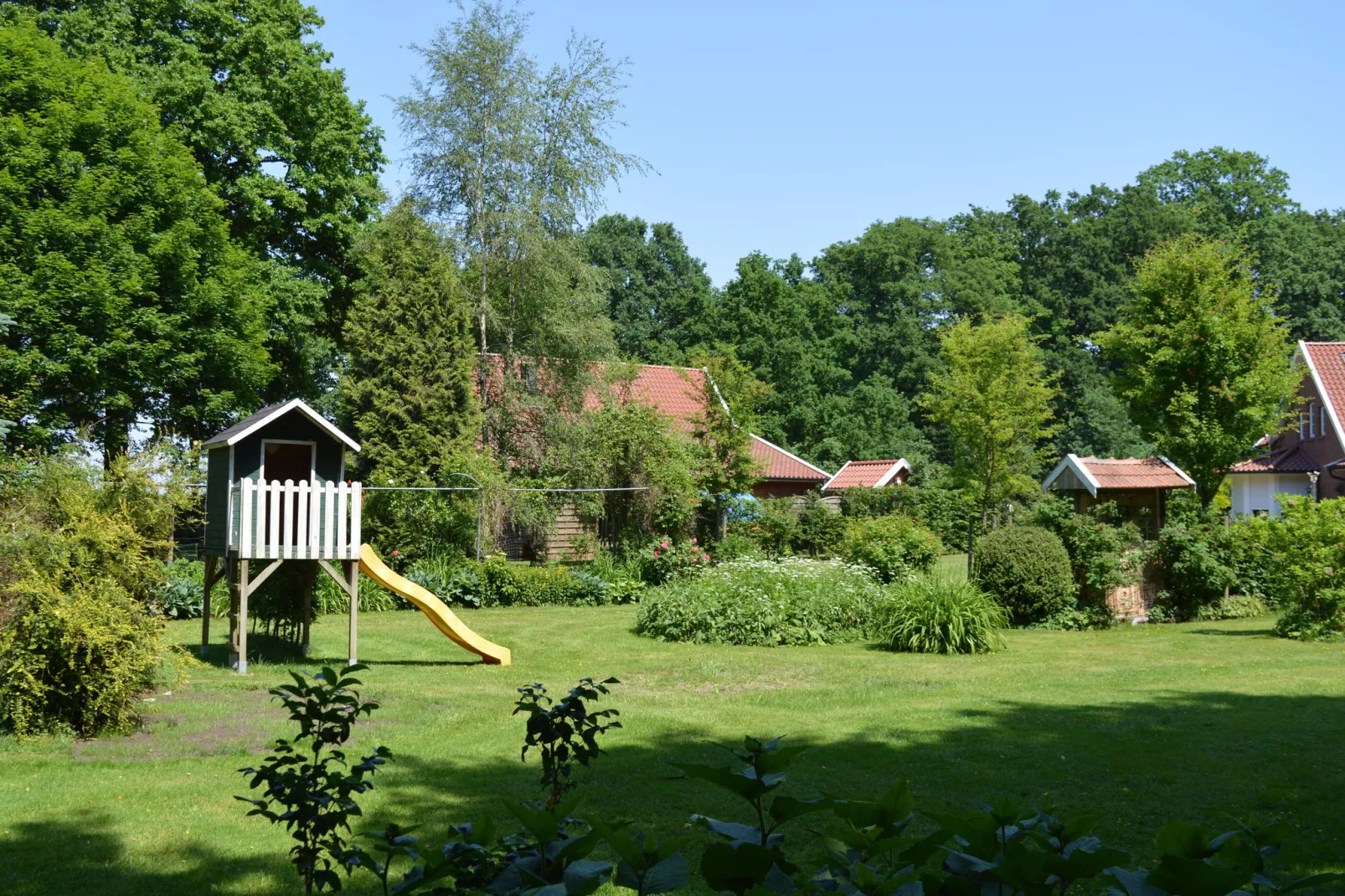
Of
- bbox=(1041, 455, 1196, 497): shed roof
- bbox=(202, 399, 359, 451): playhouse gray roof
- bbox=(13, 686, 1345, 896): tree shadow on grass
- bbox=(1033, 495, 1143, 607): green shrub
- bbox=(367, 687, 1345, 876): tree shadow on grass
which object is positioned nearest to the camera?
bbox=(13, 686, 1345, 896): tree shadow on grass

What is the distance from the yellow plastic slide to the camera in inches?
571

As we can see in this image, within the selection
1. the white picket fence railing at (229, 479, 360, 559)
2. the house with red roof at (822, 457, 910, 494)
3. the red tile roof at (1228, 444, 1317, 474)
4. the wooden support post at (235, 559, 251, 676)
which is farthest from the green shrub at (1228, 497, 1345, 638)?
the house with red roof at (822, 457, 910, 494)

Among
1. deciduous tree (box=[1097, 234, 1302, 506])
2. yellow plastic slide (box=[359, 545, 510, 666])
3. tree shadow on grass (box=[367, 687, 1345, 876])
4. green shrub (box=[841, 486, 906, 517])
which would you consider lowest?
tree shadow on grass (box=[367, 687, 1345, 876])

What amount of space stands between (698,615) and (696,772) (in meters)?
15.2

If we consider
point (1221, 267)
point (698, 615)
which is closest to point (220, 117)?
point (698, 615)

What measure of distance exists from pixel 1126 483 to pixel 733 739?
23012mm

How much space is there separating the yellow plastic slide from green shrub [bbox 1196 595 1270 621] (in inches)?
504

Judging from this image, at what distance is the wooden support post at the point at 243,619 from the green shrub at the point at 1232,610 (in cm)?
1591

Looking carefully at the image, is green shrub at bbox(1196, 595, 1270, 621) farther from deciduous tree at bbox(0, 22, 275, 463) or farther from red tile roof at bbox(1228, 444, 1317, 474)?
deciduous tree at bbox(0, 22, 275, 463)

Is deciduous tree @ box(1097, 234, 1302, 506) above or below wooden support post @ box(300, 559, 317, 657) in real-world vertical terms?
above

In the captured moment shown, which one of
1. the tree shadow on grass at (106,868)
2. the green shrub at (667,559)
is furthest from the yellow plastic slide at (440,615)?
the green shrub at (667,559)

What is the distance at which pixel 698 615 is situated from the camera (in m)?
16.7

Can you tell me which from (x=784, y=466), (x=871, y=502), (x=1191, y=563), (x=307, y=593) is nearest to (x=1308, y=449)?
(x=871, y=502)

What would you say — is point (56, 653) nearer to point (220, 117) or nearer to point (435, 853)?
point (435, 853)
